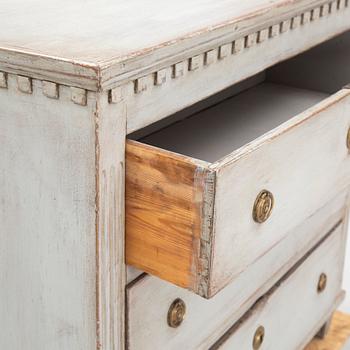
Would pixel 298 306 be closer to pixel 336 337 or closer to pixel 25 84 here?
pixel 336 337

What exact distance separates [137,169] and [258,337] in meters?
0.57

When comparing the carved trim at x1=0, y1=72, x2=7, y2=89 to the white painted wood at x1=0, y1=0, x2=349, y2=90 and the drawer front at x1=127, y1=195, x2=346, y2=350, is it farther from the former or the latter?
the drawer front at x1=127, y1=195, x2=346, y2=350

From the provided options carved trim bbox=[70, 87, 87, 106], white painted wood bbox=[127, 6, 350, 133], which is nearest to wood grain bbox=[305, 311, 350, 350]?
white painted wood bbox=[127, 6, 350, 133]

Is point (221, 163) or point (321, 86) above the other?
point (221, 163)

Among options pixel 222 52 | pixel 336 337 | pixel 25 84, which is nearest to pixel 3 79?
pixel 25 84

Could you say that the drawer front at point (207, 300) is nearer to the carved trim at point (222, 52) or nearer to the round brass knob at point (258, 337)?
the round brass knob at point (258, 337)

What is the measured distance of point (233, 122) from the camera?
3.61 feet

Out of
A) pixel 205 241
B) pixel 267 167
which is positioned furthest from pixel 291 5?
pixel 205 241

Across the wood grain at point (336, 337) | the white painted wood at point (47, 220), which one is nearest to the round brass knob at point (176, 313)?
the white painted wood at point (47, 220)

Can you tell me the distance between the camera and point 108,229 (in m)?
0.77

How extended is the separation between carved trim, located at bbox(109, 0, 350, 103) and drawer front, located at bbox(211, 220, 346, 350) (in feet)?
1.48

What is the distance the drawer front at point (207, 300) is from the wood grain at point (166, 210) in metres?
0.09

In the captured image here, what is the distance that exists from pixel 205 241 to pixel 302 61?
719 mm

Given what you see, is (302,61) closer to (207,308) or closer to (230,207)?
(207,308)
